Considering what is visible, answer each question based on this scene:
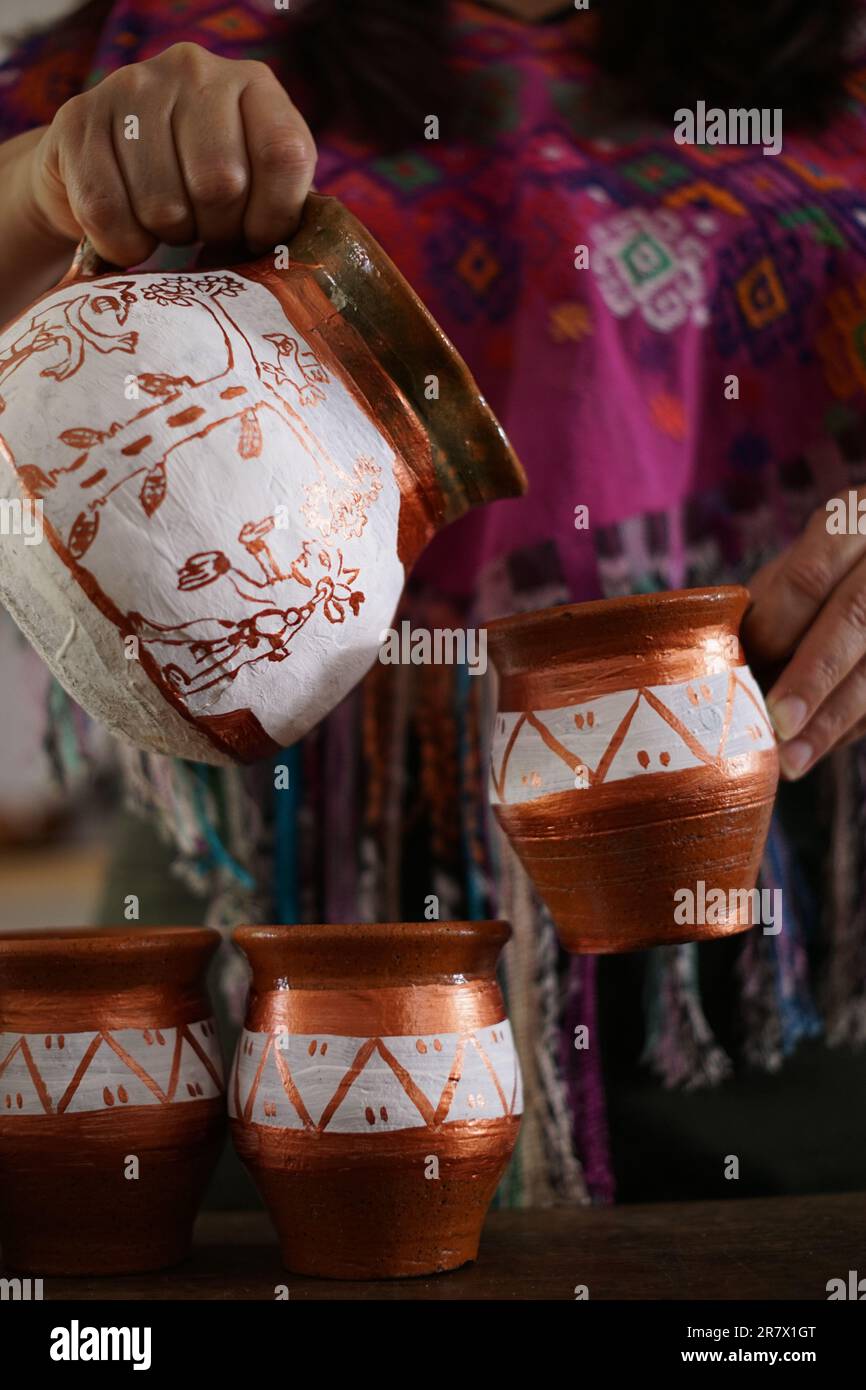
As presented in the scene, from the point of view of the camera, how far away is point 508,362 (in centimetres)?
100

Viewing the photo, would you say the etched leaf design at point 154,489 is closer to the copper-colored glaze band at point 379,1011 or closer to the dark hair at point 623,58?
the copper-colored glaze band at point 379,1011

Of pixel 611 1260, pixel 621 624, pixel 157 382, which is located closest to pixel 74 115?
pixel 157 382

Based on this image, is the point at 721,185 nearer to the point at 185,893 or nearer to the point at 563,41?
the point at 563,41

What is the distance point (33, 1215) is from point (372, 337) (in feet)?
1.67

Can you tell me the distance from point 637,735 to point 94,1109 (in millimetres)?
358

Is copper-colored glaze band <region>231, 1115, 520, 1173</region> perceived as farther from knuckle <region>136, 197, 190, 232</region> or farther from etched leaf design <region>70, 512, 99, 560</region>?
knuckle <region>136, 197, 190, 232</region>

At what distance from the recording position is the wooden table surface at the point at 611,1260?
2.14 feet

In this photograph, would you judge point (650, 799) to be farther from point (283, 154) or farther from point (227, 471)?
point (283, 154)

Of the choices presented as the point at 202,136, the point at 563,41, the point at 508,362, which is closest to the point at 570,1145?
the point at 508,362

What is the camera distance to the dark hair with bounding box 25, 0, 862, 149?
100cm

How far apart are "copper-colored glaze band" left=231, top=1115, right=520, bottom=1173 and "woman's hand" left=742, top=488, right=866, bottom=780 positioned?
0.28 meters

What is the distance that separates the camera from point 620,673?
666mm

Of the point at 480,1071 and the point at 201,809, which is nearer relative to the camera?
the point at 480,1071

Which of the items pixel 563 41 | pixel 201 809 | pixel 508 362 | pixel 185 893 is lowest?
pixel 185 893
